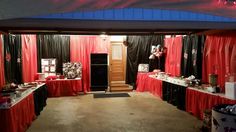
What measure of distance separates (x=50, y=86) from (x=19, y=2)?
6.32 meters

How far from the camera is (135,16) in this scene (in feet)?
13.9

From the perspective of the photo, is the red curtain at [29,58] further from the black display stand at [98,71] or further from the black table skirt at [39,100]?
the black display stand at [98,71]

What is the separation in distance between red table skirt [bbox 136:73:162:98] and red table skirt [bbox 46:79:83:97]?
8.86ft

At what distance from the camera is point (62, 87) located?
367 inches

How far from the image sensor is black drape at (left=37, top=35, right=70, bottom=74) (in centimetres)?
991

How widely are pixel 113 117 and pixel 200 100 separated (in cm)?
220

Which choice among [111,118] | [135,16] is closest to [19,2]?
[135,16]

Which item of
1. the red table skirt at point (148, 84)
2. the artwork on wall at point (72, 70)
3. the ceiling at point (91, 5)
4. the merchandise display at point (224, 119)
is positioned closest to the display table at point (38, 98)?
the artwork on wall at point (72, 70)

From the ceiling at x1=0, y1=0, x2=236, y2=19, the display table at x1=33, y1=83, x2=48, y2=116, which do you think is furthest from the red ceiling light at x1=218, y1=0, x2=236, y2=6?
the display table at x1=33, y1=83, x2=48, y2=116

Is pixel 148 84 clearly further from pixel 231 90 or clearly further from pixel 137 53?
pixel 231 90

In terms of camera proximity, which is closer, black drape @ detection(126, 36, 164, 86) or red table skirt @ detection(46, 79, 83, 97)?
red table skirt @ detection(46, 79, 83, 97)

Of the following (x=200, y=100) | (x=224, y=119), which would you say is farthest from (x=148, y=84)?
(x=224, y=119)

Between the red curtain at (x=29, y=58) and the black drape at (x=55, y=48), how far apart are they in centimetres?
39

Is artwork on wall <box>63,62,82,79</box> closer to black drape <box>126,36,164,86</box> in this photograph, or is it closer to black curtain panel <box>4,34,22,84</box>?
black drape <box>126,36,164,86</box>
